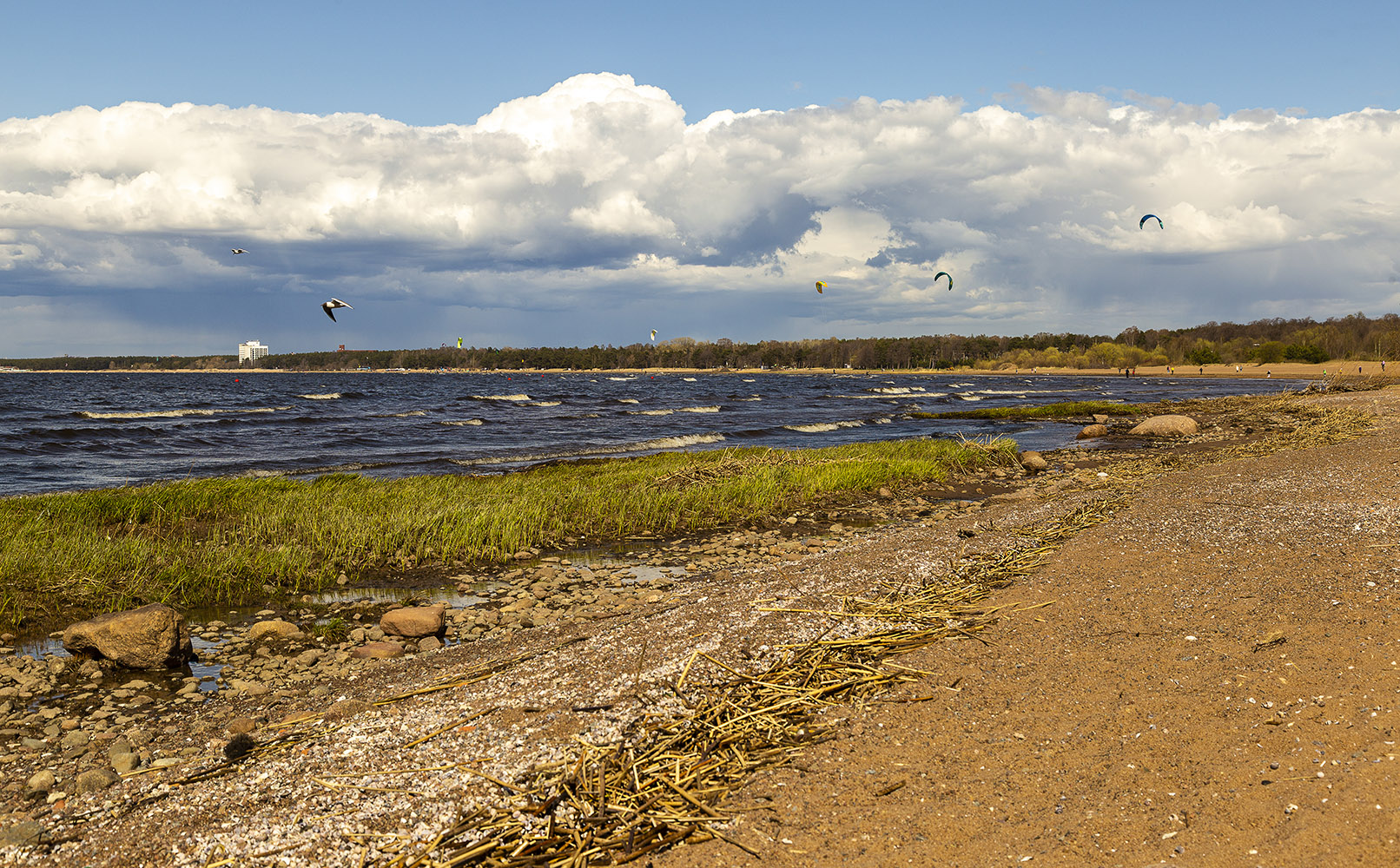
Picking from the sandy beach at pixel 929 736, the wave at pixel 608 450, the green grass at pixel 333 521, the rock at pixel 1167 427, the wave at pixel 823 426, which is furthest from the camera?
the wave at pixel 823 426

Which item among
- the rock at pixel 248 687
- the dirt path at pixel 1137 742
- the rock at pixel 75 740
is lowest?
the rock at pixel 248 687

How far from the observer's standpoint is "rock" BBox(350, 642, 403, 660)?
8891mm

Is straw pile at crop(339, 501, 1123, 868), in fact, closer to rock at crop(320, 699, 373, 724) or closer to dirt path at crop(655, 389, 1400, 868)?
dirt path at crop(655, 389, 1400, 868)

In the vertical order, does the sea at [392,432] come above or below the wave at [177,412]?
below

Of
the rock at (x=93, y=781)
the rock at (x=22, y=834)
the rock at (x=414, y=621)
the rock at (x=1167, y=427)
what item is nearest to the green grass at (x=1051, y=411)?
the rock at (x=1167, y=427)

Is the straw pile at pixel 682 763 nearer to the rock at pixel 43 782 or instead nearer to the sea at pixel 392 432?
the rock at pixel 43 782

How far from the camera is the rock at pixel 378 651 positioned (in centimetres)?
889

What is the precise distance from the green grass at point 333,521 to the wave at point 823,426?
2161 cm

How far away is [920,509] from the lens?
1756 centimetres

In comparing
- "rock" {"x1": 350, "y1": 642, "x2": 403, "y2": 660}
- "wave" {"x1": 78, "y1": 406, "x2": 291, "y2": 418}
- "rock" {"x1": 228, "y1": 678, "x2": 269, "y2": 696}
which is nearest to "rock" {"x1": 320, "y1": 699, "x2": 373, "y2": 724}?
"rock" {"x1": 228, "y1": 678, "x2": 269, "y2": 696}

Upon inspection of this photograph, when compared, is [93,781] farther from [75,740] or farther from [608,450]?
[608,450]

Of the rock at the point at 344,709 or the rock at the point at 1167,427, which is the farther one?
the rock at the point at 1167,427

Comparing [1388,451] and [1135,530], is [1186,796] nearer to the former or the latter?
[1135,530]

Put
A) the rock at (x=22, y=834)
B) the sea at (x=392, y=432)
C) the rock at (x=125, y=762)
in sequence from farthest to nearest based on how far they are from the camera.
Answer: the sea at (x=392, y=432), the rock at (x=125, y=762), the rock at (x=22, y=834)
